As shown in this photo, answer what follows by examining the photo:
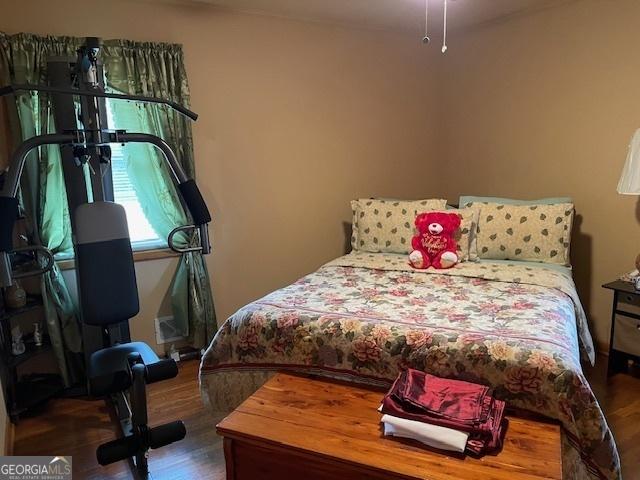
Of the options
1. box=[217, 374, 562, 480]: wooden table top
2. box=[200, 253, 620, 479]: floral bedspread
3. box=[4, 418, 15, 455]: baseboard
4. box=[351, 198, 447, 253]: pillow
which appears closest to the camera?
box=[217, 374, 562, 480]: wooden table top

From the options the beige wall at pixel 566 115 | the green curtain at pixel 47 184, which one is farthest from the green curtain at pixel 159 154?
the beige wall at pixel 566 115

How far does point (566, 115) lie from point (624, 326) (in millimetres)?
1434

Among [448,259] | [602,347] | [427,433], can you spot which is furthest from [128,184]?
[602,347]

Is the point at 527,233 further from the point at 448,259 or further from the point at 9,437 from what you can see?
the point at 9,437

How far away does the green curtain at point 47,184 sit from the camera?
2.57 m

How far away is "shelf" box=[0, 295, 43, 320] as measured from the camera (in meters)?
2.47

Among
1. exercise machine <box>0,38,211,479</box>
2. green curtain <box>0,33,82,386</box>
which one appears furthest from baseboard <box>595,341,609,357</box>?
green curtain <box>0,33,82,386</box>

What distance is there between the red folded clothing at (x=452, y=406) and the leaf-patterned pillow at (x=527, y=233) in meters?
1.49

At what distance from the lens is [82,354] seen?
2859 mm

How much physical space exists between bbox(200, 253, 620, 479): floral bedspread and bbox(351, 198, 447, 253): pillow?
1.69 ft

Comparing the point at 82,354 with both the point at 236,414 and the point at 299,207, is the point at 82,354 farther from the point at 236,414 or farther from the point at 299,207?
the point at 299,207

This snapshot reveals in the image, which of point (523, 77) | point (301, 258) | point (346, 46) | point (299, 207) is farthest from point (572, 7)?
point (301, 258)

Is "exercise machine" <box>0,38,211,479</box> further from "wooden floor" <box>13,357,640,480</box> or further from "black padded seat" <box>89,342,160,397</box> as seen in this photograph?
"wooden floor" <box>13,357,640,480</box>

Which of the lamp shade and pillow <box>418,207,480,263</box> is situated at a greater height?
the lamp shade
